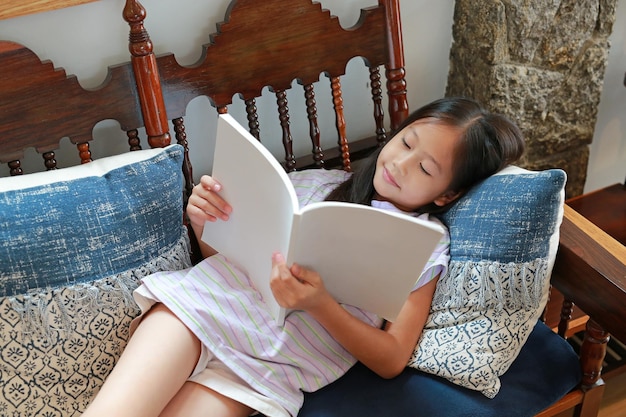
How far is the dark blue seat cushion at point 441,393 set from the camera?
3.92 feet

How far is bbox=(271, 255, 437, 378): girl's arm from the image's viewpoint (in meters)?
1.10

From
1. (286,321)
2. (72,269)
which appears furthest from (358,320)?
(72,269)

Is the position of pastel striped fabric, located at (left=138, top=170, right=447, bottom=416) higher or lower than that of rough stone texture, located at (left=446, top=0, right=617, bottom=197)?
lower

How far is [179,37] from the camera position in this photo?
1461mm

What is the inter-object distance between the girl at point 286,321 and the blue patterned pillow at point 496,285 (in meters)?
0.04

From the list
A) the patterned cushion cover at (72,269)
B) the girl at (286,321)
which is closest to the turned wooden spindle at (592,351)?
the girl at (286,321)

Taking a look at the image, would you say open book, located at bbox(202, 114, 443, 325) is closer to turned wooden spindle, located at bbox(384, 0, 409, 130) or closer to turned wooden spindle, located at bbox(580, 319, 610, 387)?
turned wooden spindle, located at bbox(580, 319, 610, 387)

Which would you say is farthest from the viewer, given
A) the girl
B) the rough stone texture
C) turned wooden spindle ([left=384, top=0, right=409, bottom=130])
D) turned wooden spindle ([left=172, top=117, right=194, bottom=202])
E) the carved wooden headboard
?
the rough stone texture

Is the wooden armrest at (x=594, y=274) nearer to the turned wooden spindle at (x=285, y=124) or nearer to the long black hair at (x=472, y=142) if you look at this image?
the long black hair at (x=472, y=142)

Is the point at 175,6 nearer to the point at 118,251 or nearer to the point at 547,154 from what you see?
the point at 118,251

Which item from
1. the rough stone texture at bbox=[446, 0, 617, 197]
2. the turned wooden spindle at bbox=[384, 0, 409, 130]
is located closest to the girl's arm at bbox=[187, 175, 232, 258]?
the turned wooden spindle at bbox=[384, 0, 409, 130]

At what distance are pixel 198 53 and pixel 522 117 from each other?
0.83 m

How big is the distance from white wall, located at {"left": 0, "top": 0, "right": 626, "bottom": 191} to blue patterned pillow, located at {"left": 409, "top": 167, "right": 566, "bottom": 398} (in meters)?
0.60

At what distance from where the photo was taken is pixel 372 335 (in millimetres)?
1193
